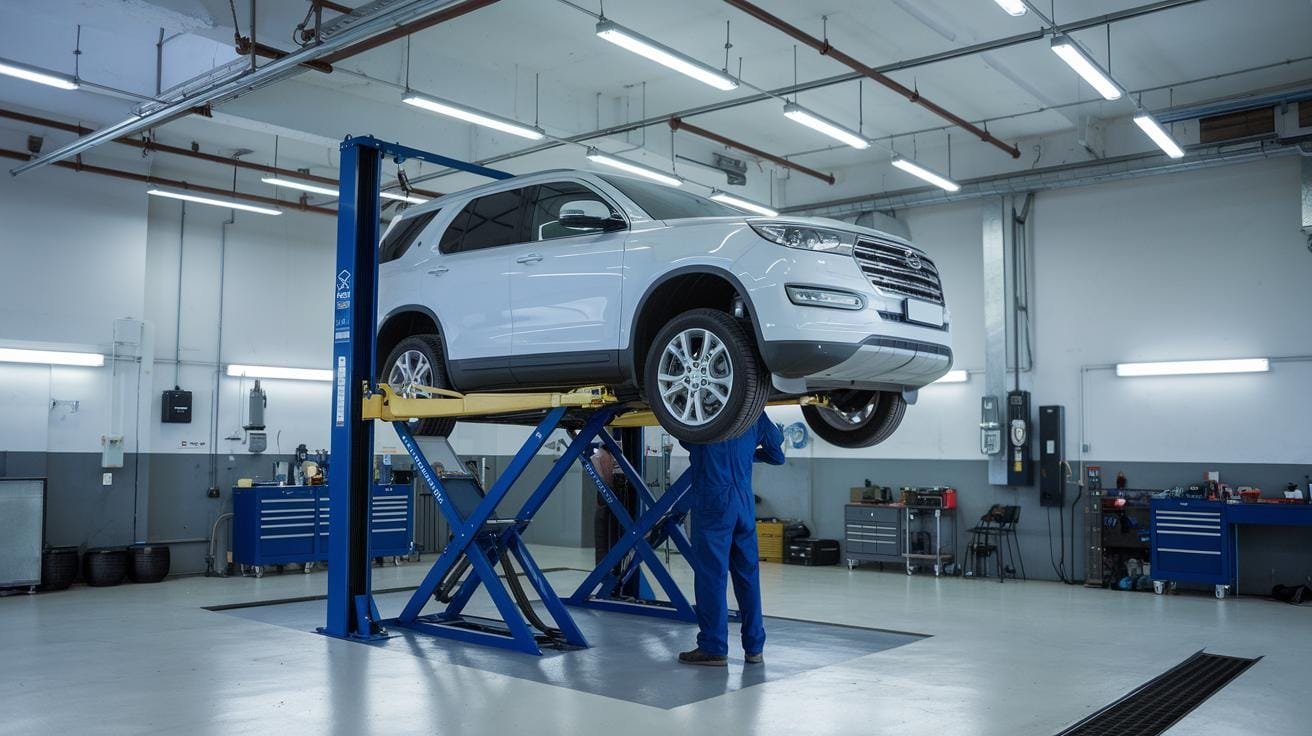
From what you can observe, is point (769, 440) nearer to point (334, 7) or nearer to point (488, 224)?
point (488, 224)

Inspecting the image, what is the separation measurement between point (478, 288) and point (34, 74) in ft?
12.1

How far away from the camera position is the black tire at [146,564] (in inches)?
398

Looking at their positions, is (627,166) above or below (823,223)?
above

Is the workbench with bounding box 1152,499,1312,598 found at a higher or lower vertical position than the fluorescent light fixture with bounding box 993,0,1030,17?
lower

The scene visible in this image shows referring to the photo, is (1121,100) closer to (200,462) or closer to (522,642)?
(522,642)

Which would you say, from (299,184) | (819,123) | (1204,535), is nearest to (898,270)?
(819,123)

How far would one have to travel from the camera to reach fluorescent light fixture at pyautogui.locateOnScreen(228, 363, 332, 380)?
11.7 meters

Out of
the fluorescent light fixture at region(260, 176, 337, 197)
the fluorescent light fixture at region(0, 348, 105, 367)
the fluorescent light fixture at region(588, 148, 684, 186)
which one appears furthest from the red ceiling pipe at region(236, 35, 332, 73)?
the fluorescent light fixture at region(0, 348, 105, 367)

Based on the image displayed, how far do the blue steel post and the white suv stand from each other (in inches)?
10.2

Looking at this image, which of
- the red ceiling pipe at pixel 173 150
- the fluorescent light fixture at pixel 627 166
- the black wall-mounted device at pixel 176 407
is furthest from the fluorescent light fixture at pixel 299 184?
the black wall-mounted device at pixel 176 407

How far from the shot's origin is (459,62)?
30.5 ft

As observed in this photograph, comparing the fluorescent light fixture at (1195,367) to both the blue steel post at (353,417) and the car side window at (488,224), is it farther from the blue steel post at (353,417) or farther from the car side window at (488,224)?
the blue steel post at (353,417)

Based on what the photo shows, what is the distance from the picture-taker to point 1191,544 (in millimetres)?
9516

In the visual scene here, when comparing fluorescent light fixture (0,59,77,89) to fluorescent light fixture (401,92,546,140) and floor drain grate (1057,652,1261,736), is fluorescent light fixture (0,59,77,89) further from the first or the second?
floor drain grate (1057,652,1261,736)
